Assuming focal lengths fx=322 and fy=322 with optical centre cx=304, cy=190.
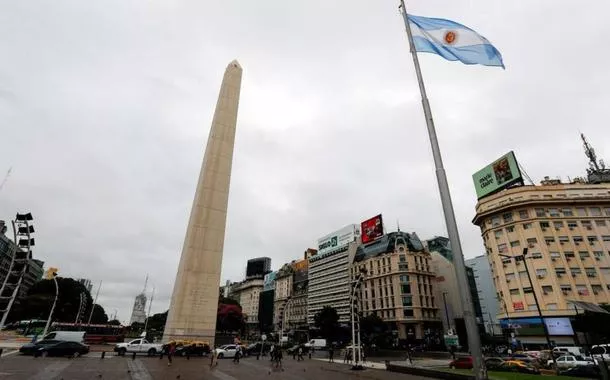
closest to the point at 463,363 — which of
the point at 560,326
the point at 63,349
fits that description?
the point at 560,326

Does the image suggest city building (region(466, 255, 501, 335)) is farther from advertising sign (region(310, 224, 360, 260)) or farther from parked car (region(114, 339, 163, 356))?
parked car (region(114, 339, 163, 356))

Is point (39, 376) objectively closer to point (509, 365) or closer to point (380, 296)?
point (509, 365)

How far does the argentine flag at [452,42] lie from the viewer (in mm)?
9773

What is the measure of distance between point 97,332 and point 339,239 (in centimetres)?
6914

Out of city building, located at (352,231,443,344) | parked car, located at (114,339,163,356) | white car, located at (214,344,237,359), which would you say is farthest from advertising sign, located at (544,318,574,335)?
parked car, located at (114,339,163,356)

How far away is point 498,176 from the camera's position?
57.2m

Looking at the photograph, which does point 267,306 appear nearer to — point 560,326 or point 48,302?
point 48,302

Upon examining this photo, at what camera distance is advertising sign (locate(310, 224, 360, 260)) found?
97.3m

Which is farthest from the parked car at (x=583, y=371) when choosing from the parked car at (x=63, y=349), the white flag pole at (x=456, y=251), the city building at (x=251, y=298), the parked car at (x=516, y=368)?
the city building at (x=251, y=298)

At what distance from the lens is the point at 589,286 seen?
47625 millimetres

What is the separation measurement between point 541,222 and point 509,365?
3982 cm

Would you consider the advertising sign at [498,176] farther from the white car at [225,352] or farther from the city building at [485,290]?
the white car at [225,352]

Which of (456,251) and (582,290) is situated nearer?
(456,251)

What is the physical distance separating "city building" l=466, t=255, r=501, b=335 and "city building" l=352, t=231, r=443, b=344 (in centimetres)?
2843
